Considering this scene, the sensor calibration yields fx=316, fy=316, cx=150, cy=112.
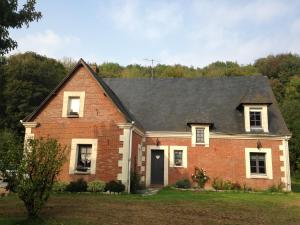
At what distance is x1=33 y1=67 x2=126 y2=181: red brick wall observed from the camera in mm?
16219

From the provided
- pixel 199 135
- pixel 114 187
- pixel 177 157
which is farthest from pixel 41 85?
pixel 114 187

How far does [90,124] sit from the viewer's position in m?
17.0

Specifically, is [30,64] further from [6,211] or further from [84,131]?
[6,211]

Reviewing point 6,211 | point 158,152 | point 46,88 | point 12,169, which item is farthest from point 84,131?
point 46,88

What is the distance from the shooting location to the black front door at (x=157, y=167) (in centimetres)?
1947

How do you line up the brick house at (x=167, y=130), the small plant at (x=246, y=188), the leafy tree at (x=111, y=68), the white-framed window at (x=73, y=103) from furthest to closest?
1. the leafy tree at (x=111, y=68)
2. the small plant at (x=246, y=188)
3. the white-framed window at (x=73, y=103)
4. the brick house at (x=167, y=130)

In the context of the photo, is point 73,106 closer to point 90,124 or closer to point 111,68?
point 90,124

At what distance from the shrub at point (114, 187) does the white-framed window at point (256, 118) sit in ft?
28.2

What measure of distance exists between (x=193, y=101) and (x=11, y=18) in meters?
14.8

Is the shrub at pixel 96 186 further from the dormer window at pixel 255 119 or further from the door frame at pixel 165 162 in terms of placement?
the dormer window at pixel 255 119

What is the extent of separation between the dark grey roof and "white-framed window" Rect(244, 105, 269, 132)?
0.40 m

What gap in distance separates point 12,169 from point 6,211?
2179mm

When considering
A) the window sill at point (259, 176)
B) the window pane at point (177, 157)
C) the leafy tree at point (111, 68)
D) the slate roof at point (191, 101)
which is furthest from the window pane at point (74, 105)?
the leafy tree at point (111, 68)

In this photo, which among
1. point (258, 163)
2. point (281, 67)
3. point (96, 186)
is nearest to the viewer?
point (96, 186)
